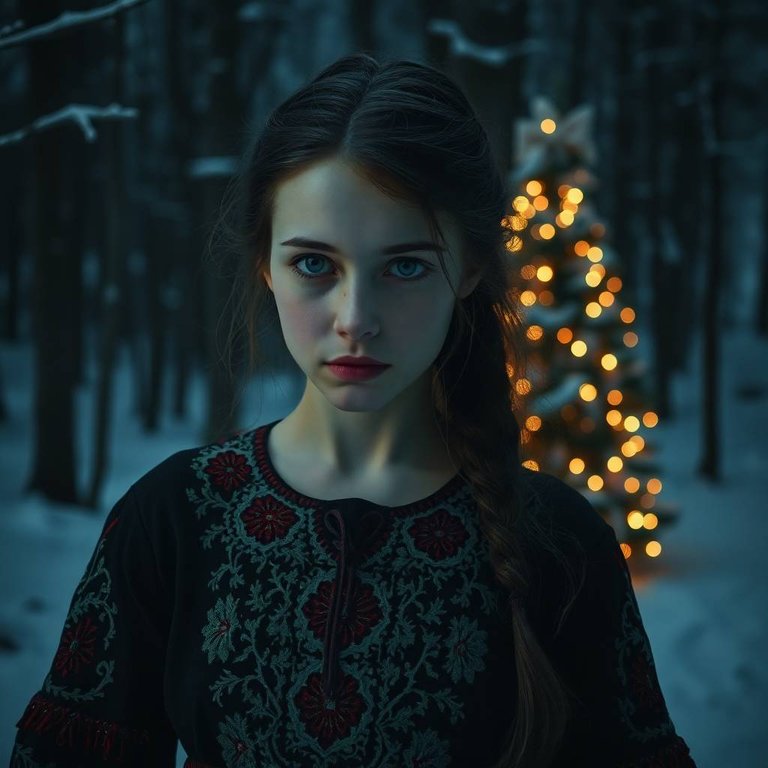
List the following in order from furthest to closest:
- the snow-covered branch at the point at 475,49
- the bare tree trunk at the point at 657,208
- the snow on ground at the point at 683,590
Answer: the bare tree trunk at the point at 657,208 < the snow-covered branch at the point at 475,49 < the snow on ground at the point at 683,590

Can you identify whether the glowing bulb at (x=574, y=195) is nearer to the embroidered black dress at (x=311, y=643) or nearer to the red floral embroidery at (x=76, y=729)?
the embroidered black dress at (x=311, y=643)

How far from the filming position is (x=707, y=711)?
3881 millimetres

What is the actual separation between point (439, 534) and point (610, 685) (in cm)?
36

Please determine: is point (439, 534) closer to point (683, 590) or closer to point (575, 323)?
point (575, 323)

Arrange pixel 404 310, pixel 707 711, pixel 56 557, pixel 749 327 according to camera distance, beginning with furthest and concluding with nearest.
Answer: pixel 749 327 → pixel 56 557 → pixel 707 711 → pixel 404 310

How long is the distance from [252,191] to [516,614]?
0.81 meters

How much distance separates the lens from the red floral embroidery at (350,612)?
1.22 m

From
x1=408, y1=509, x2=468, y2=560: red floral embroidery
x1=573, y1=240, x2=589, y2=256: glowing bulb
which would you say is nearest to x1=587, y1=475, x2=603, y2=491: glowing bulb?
x1=573, y1=240, x2=589, y2=256: glowing bulb

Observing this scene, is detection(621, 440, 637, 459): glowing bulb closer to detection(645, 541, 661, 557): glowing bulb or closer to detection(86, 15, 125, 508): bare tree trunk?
detection(645, 541, 661, 557): glowing bulb

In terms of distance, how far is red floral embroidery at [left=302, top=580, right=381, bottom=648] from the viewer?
1221mm

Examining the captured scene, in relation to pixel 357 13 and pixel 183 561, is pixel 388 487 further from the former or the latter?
pixel 357 13

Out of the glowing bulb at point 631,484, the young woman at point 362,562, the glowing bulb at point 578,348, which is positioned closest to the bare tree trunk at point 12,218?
the glowing bulb at point 578,348

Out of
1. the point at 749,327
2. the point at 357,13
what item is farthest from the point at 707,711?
the point at 749,327

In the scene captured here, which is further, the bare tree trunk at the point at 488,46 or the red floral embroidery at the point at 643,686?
the bare tree trunk at the point at 488,46
